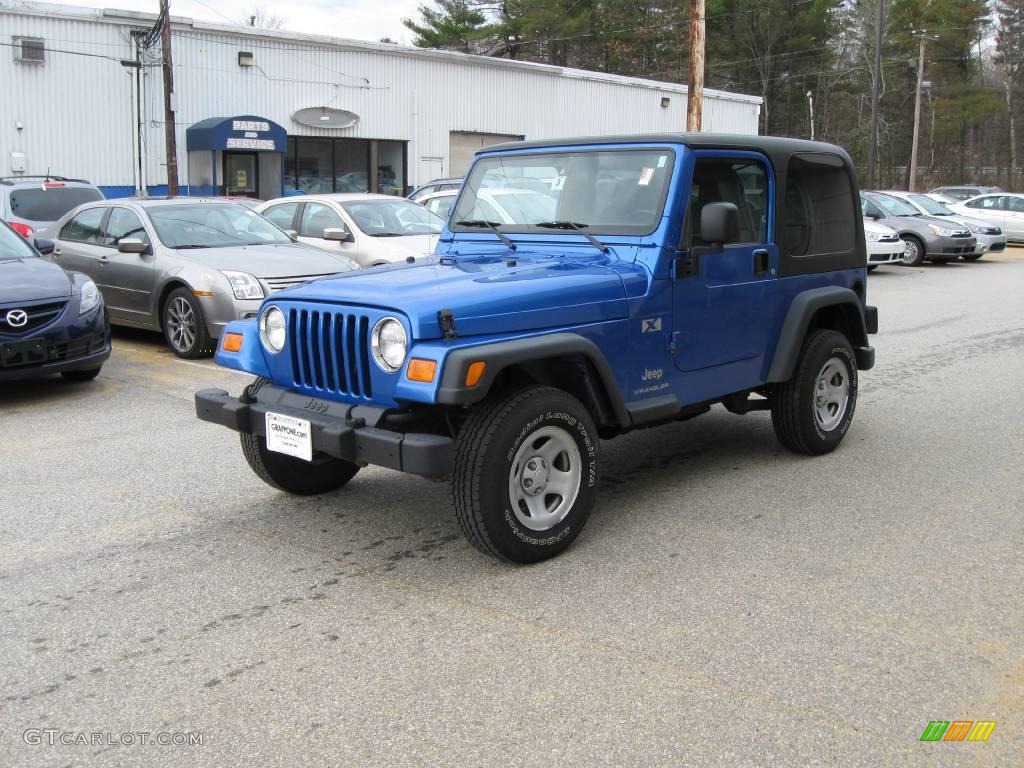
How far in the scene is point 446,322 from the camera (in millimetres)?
4285

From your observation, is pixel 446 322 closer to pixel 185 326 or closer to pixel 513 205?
pixel 513 205

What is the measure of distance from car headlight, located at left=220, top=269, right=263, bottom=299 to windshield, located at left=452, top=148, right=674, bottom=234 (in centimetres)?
436

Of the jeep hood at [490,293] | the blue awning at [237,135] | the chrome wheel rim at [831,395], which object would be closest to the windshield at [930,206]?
the blue awning at [237,135]

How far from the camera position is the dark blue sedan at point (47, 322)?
25.9 ft

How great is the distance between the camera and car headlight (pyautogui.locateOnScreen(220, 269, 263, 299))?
388 inches

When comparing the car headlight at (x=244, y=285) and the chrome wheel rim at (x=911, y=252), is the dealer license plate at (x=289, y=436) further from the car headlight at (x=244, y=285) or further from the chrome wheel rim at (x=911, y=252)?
the chrome wheel rim at (x=911, y=252)

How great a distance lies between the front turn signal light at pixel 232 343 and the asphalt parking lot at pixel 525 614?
87 centimetres

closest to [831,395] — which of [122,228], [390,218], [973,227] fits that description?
[390,218]

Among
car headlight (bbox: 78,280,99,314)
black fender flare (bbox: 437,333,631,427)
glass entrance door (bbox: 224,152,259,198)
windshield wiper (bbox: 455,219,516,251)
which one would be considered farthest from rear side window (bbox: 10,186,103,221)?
glass entrance door (bbox: 224,152,259,198)

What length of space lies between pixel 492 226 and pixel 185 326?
5.31 meters

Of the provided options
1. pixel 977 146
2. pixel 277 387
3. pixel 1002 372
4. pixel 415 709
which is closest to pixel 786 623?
pixel 415 709

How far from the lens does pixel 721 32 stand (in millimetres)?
56562

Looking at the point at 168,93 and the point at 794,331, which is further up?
the point at 168,93

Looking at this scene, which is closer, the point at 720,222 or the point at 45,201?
the point at 720,222
